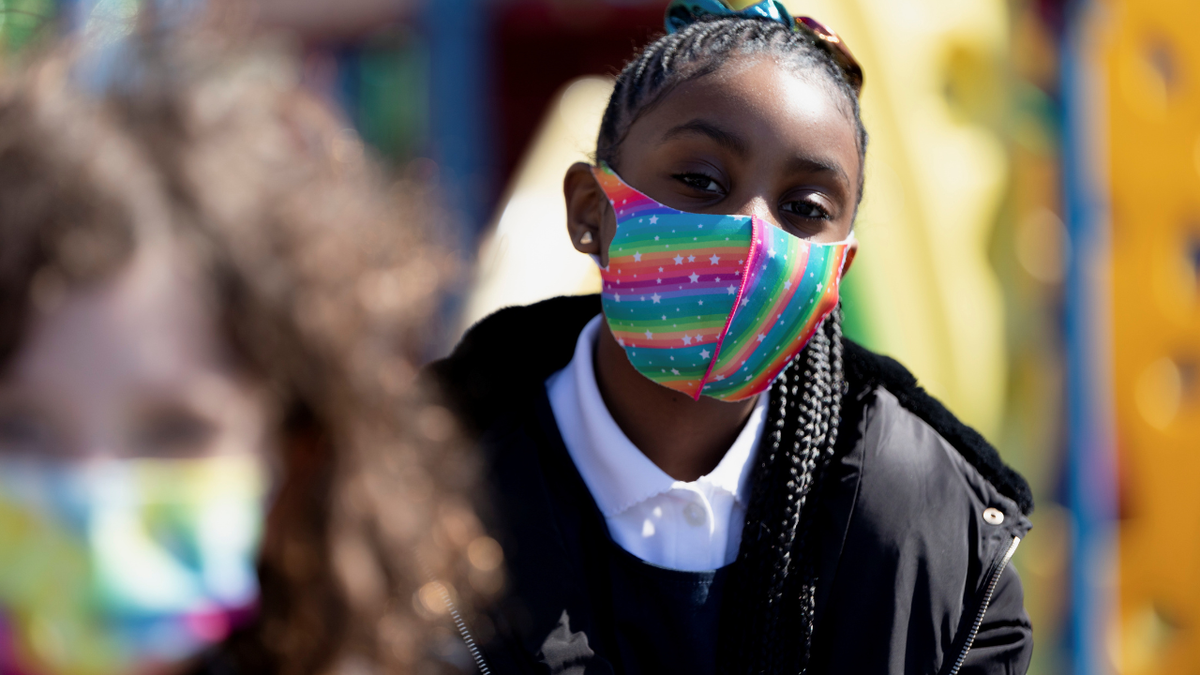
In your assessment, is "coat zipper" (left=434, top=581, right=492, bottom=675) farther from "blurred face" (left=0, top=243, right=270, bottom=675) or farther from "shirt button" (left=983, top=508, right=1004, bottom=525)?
"shirt button" (left=983, top=508, right=1004, bottom=525)

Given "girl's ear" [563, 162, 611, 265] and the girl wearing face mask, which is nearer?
the girl wearing face mask

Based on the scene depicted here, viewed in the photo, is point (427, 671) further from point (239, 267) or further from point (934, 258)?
point (934, 258)

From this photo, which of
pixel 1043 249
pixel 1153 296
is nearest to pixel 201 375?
pixel 1043 249

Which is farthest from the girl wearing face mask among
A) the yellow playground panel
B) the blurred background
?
the yellow playground panel

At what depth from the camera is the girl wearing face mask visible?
1.80 metres

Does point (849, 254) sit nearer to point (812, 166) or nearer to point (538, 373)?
point (812, 166)

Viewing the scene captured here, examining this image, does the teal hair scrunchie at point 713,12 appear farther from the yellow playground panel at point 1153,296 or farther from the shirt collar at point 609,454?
the yellow playground panel at point 1153,296

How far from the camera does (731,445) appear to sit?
198 cm

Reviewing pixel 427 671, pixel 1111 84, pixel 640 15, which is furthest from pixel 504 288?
pixel 640 15

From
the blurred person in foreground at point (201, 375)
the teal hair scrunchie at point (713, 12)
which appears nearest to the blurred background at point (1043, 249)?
the teal hair scrunchie at point (713, 12)

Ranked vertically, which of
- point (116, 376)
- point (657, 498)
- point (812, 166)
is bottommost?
point (657, 498)

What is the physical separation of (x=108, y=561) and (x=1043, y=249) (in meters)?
4.60

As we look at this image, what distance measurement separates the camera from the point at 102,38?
1151mm

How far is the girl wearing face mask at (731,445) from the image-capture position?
1802mm
